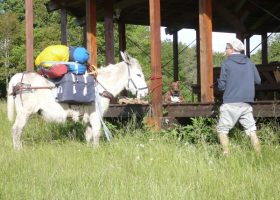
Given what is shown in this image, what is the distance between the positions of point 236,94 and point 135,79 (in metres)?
2.57

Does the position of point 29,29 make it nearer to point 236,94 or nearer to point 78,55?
point 78,55

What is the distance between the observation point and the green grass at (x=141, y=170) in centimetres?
459

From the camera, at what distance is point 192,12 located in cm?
1453

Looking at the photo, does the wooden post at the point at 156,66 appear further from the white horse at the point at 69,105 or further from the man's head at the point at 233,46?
the man's head at the point at 233,46

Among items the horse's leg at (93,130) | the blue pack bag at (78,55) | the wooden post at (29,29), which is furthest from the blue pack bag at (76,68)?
the wooden post at (29,29)

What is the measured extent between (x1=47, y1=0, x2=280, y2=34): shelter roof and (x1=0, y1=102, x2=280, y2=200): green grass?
18.0 ft

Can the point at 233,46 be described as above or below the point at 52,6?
below

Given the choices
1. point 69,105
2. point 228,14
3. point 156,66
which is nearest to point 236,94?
point 156,66

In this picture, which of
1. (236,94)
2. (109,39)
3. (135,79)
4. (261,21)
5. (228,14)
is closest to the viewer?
(236,94)

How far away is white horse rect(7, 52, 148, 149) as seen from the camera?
8.05 metres

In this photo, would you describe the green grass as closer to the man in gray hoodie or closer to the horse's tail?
the man in gray hoodie

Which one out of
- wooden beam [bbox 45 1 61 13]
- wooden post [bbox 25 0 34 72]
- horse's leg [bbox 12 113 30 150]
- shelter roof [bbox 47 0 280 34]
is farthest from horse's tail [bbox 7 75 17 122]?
wooden beam [bbox 45 1 61 13]

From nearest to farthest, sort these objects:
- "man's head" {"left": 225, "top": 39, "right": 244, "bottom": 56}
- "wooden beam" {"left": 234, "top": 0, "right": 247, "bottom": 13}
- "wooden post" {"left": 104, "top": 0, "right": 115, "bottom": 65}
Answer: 1. "man's head" {"left": 225, "top": 39, "right": 244, "bottom": 56}
2. "wooden post" {"left": 104, "top": 0, "right": 115, "bottom": 65}
3. "wooden beam" {"left": 234, "top": 0, "right": 247, "bottom": 13}

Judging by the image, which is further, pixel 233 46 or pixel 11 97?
pixel 11 97
